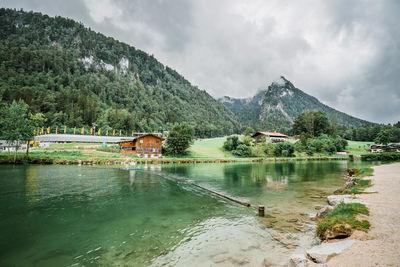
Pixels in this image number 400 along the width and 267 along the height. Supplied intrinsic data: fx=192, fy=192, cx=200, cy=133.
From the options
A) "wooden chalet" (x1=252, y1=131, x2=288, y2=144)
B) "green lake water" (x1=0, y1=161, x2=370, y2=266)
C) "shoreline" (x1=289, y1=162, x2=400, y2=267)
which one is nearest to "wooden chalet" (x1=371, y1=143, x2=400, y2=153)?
"wooden chalet" (x1=252, y1=131, x2=288, y2=144)

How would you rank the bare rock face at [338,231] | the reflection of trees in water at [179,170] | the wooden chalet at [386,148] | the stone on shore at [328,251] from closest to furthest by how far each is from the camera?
the stone on shore at [328,251]
the bare rock face at [338,231]
the reflection of trees in water at [179,170]
the wooden chalet at [386,148]

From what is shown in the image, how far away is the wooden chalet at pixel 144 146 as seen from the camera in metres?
64.0

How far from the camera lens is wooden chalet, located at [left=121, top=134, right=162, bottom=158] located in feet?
210

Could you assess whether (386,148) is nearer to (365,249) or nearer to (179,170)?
(179,170)

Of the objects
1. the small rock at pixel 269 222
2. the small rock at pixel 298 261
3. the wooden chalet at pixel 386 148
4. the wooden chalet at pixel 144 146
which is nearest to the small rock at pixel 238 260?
the small rock at pixel 298 261

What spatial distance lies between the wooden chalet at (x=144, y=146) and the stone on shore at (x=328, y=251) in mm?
60227

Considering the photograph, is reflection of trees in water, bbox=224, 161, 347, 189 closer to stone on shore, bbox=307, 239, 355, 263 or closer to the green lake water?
the green lake water

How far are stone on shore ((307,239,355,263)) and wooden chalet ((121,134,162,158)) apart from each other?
60.2 m

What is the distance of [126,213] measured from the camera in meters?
13.0

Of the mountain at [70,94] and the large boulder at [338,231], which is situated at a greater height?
the mountain at [70,94]

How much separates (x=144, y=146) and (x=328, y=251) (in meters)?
62.4

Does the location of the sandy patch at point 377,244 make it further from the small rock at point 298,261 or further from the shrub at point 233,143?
the shrub at point 233,143

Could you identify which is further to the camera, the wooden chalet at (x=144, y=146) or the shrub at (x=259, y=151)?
the shrub at (x=259, y=151)

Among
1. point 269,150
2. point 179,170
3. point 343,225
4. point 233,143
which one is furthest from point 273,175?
point 269,150
